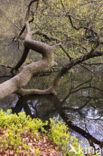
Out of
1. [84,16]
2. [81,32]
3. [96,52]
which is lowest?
[96,52]

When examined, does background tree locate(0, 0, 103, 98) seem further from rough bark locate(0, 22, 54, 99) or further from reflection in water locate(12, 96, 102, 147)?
reflection in water locate(12, 96, 102, 147)

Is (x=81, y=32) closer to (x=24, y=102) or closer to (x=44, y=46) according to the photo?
(x=44, y=46)

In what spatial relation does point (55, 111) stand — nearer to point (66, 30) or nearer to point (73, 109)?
point (73, 109)

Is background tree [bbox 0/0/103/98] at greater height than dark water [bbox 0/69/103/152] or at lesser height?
greater

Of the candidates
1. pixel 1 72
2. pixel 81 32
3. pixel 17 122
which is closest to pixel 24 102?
pixel 17 122

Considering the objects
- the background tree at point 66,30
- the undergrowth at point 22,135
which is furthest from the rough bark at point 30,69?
the undergrowth at point 22,135

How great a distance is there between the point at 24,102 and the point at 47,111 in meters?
2.13

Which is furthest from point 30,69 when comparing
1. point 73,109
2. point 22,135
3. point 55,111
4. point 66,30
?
point 66,30

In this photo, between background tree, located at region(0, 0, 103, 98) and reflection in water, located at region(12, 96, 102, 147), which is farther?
reflection in water, located at region(12, 96, 102, 147)

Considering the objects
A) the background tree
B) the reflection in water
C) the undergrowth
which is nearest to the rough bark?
the background tree

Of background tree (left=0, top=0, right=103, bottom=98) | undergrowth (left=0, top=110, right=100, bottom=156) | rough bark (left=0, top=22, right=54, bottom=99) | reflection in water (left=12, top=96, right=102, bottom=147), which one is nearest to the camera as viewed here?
undergrowth (left=0, top=110, right=100, bottom=156)

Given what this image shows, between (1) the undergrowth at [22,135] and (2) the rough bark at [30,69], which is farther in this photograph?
(2) the rough bark at [30,69]

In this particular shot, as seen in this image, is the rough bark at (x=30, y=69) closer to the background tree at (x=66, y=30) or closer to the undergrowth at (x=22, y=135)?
the background tree at (x=66, y=30)

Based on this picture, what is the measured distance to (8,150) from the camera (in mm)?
3527
